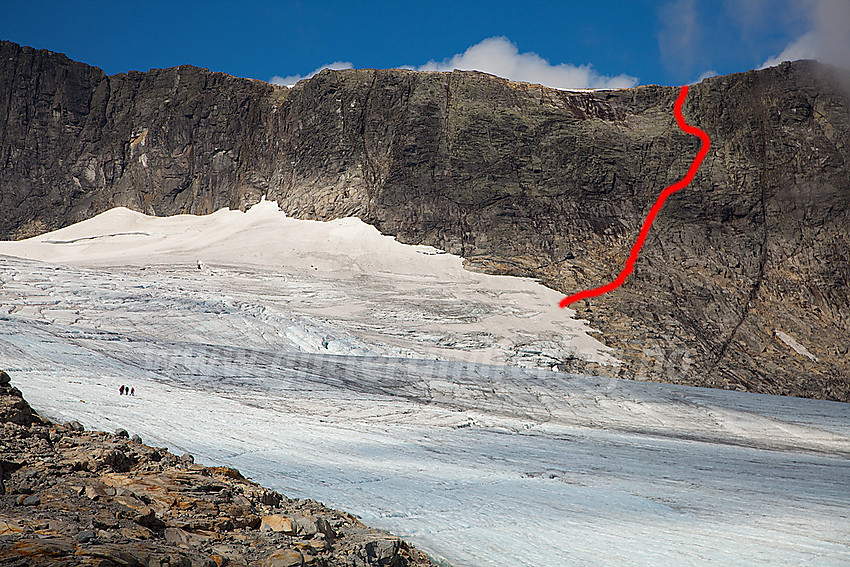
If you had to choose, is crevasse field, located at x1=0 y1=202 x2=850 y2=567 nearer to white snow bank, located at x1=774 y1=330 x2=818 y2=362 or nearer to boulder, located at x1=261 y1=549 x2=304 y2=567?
boulder, located at x1=261 y1=549 x2=304 y2=567

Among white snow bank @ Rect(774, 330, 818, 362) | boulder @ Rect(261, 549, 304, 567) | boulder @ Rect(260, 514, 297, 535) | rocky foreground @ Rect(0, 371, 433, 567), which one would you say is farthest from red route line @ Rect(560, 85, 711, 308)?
boulder @ Rect(261, 549, 304, 567)

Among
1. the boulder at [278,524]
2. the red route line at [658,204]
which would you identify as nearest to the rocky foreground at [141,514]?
the boulder at [278,524]

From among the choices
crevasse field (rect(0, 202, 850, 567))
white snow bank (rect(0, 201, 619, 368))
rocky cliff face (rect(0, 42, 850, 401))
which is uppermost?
rocky cliff face (rect(0, 42, 850, 401))

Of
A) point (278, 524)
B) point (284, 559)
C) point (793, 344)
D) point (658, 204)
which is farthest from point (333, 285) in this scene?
point (284, 559)

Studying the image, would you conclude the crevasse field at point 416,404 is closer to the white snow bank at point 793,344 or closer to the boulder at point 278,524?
the boulder at point 278,524

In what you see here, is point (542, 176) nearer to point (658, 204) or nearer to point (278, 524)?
point (658, 204)

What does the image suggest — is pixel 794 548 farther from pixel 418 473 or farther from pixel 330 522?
pixel 330 522

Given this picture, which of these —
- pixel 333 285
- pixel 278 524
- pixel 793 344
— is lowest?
pixel 278 524
